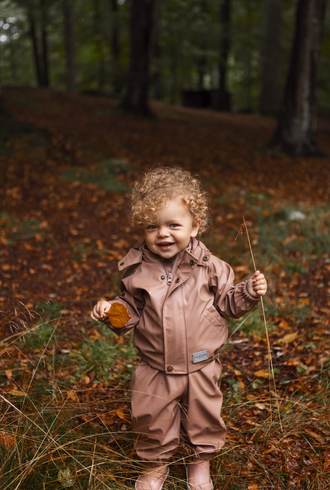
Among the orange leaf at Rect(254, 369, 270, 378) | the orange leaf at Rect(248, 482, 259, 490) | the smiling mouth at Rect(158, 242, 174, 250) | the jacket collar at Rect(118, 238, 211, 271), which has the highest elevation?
the smiling mouth at Rect(158, 242, 174, 250)

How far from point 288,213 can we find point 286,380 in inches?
148

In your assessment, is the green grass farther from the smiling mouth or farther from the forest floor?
the smiling mouth

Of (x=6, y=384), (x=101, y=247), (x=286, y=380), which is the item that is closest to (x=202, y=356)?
(x=286, y=380)

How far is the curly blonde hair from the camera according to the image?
81.0 inches

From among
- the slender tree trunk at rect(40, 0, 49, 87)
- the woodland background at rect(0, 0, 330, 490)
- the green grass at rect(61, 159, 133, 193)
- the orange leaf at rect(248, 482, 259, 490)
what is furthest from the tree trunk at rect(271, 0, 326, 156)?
the slender tree trunk at rect(40, 0, 49, 87)

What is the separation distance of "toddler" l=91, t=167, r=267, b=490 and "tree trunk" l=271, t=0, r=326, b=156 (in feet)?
27.0

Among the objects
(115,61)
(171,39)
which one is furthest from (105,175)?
(171,39)

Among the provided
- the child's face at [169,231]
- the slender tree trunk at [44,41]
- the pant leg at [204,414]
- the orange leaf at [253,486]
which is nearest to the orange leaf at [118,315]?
the child's face at [169,231]

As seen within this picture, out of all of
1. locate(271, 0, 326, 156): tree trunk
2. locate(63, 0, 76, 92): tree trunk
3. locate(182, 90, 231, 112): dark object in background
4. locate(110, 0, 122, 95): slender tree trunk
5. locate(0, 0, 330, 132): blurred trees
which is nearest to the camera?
locate(271, 0, 326, 156): tree trunk

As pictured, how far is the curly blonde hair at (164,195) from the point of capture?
2.06 m

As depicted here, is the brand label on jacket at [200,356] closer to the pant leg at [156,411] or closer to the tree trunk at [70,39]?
the pant leg at [156,411]

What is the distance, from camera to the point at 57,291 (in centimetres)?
453

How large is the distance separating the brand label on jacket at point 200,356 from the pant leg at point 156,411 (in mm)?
112

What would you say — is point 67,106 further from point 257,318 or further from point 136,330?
point 136,330
